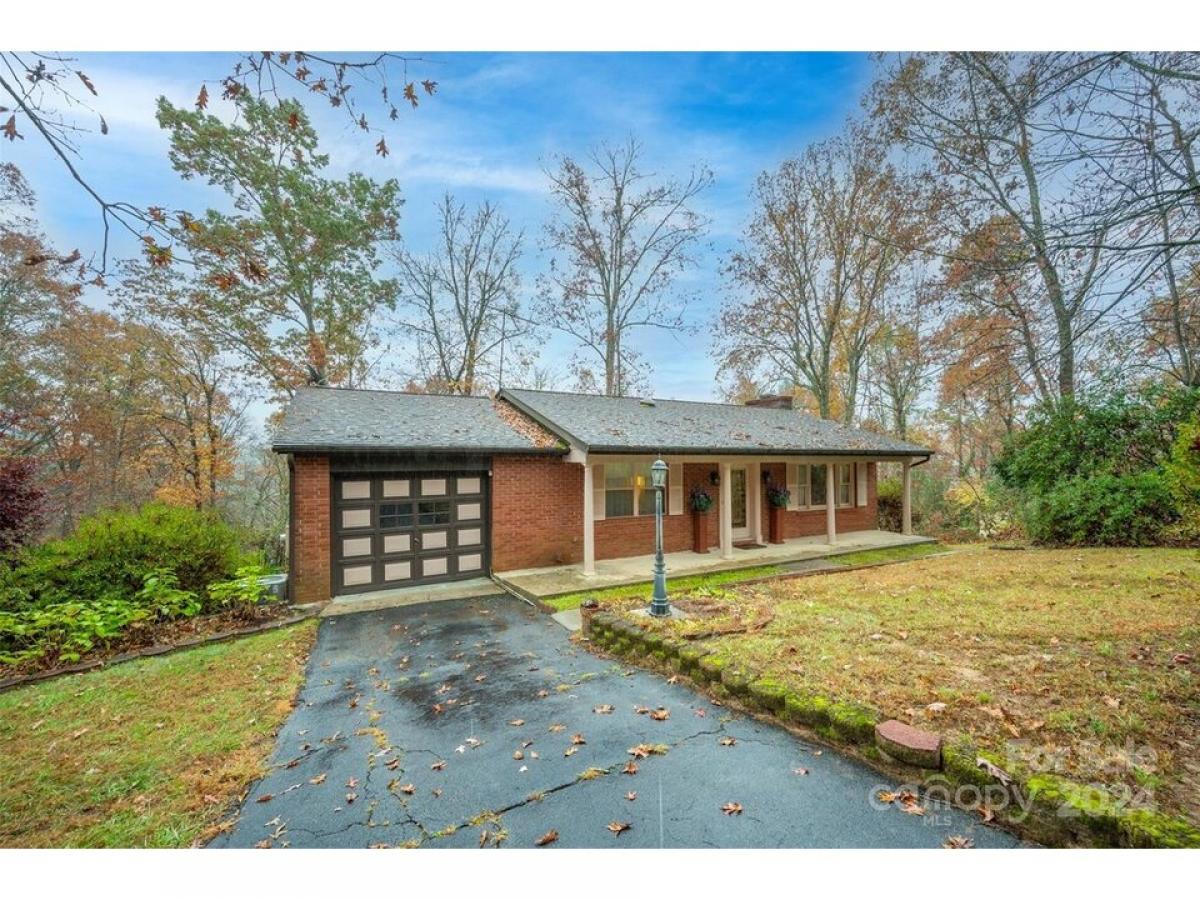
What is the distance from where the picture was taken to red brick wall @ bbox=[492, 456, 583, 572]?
906 centimetres

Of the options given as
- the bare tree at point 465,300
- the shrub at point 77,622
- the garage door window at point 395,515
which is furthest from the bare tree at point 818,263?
the shrub at point 77,622

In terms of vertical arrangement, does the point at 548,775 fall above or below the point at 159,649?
above

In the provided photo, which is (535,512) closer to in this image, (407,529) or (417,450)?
(407,529)

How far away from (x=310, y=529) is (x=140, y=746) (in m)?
4.39

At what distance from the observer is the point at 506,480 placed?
911 cm

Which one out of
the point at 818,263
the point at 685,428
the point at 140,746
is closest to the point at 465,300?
the point at 685,428

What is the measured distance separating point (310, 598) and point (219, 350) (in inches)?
426

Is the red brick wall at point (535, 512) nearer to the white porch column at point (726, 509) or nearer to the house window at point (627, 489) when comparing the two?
the house window at point (627, 489)

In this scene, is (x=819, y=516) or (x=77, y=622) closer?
(x=77, y=622)

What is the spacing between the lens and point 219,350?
46.3ft

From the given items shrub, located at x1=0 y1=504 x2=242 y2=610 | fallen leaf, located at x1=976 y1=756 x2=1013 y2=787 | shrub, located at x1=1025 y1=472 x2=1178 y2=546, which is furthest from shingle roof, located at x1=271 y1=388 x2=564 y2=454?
shrub, located at x1=1025 y1=472 x2=1178 y2=546

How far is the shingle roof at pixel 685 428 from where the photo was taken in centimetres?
928

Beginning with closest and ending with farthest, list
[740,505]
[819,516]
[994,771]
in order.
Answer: [994,771]
[740,505]
[819,516]
